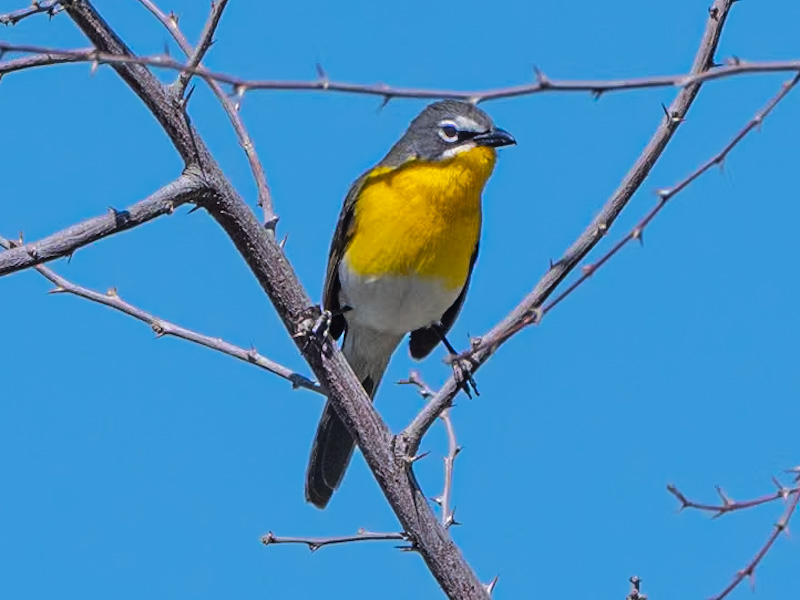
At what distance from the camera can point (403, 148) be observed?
7.36 m

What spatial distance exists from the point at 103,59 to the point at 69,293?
7.05 feet

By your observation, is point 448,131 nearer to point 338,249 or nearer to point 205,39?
point 338,249

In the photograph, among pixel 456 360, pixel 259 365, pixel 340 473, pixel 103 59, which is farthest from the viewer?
pixel 340 473

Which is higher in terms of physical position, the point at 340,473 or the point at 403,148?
the point at 403,148

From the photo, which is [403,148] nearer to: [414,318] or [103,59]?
[414,318]

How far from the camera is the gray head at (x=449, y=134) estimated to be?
6934 mm

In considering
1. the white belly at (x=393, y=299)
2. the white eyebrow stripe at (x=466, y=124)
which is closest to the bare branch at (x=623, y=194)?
the white belly at (x=393, y=299)

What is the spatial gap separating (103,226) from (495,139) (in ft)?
11.3

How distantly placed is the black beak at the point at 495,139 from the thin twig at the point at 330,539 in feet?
9.68

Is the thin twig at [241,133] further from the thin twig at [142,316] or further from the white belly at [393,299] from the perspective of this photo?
the white belly at [393,299]

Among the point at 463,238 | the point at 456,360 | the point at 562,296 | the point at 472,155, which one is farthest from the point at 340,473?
the point at 562,296

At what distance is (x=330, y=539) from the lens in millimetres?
4629

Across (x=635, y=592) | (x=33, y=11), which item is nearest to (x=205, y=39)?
(x=33, y=11)

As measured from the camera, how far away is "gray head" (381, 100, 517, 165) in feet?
22.7
